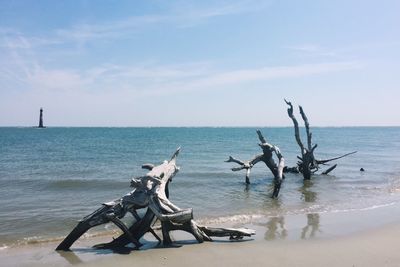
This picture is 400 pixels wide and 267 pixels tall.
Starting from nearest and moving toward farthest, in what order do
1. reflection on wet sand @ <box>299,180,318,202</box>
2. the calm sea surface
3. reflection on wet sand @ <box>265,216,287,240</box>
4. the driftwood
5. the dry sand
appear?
the dry sand < the driftwood < reflection on wet sand @ <box>265,216,287,240</box> < the calm sea surface < reflection on wet sand @ <box>299,180,318,202</box>

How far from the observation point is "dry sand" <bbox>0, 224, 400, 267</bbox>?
8.17m

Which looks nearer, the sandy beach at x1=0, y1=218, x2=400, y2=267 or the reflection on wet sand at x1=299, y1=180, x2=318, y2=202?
the sandy beach at x1=0, y1=218, x2=400, y2=267

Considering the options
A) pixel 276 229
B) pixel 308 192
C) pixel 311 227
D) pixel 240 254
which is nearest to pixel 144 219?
pixel 240 254

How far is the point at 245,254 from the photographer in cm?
866

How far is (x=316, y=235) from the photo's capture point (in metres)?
10.3

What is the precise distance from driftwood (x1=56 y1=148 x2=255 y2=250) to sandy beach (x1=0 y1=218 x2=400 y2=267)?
0.26m

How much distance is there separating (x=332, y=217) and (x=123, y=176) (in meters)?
14.5

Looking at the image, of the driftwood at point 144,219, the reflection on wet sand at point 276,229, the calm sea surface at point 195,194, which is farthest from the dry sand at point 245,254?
the calm sea surface at point 195,194

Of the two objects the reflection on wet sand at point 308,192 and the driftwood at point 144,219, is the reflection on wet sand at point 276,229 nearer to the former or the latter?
the driftwood at point 144,219

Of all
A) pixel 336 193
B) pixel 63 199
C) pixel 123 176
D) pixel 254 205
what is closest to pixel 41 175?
pixel 123 176

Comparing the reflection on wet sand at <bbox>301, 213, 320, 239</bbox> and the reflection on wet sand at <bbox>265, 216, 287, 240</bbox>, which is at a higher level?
the reflection on wet sand at <bbox>301, 213, 320, 239</bbox>

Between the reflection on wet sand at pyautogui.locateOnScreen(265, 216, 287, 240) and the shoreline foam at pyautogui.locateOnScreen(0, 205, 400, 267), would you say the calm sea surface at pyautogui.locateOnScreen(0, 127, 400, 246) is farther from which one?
the shoreline foam at pyautogui.locateOnScreen(0, 205, 400, 267)

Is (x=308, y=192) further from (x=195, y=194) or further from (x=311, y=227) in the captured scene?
(x=311, y=227)

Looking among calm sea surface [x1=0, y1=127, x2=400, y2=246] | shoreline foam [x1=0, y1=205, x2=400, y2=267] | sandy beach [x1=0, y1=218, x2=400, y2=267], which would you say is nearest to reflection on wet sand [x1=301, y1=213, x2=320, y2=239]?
shoreline foam [x1=0, y1=205, x2=400, y2=267]
